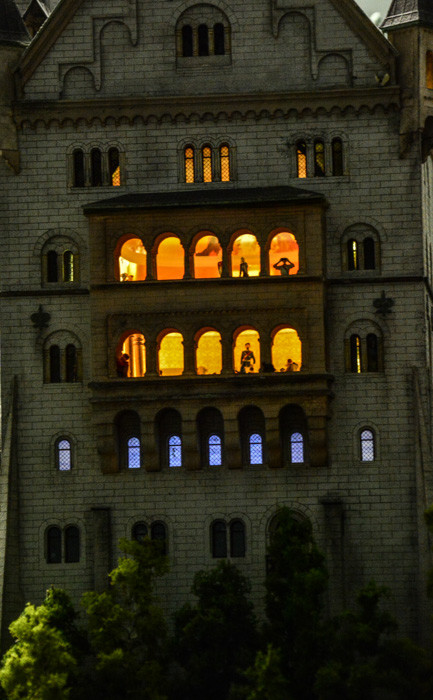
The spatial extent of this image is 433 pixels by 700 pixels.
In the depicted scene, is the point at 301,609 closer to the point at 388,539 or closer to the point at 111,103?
the point at 388,539

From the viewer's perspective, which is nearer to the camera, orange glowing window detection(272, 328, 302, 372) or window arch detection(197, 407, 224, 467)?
orange glowing window detection(272, 328, 302, 372)

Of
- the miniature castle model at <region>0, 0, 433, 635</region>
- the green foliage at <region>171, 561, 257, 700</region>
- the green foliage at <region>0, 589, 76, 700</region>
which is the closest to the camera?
the green foliage at <region>0, 589, 76, 700</region>

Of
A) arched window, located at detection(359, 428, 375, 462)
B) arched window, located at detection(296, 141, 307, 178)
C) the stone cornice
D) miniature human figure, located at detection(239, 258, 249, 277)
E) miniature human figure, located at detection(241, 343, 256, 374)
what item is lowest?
arched window, located at detection(359, 428, 375, 462)

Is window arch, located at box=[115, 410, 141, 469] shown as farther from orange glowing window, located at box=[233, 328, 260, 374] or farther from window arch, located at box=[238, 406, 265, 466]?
orange glowing window, located at box=[233, 328, 260, 374]

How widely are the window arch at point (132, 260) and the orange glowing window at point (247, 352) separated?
4012mm

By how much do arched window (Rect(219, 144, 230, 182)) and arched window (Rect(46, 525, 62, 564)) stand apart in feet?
44.3

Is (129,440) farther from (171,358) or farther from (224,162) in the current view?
(224,162)

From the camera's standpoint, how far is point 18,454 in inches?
2960

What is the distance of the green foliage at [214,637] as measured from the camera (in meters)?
69.3

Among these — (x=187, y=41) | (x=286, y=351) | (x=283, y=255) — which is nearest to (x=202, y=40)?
(x=187, y=41)

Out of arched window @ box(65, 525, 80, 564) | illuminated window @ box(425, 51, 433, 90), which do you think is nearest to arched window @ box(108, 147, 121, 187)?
illuminated window @ box(425, 51, 433, 90)

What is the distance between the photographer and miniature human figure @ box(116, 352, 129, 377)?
74.8m

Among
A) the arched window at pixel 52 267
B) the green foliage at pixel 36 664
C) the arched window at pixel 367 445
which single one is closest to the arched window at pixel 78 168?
the arched window at pixel 52 267

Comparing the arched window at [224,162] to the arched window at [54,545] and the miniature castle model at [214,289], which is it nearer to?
the miniature castle model at [214,289]
